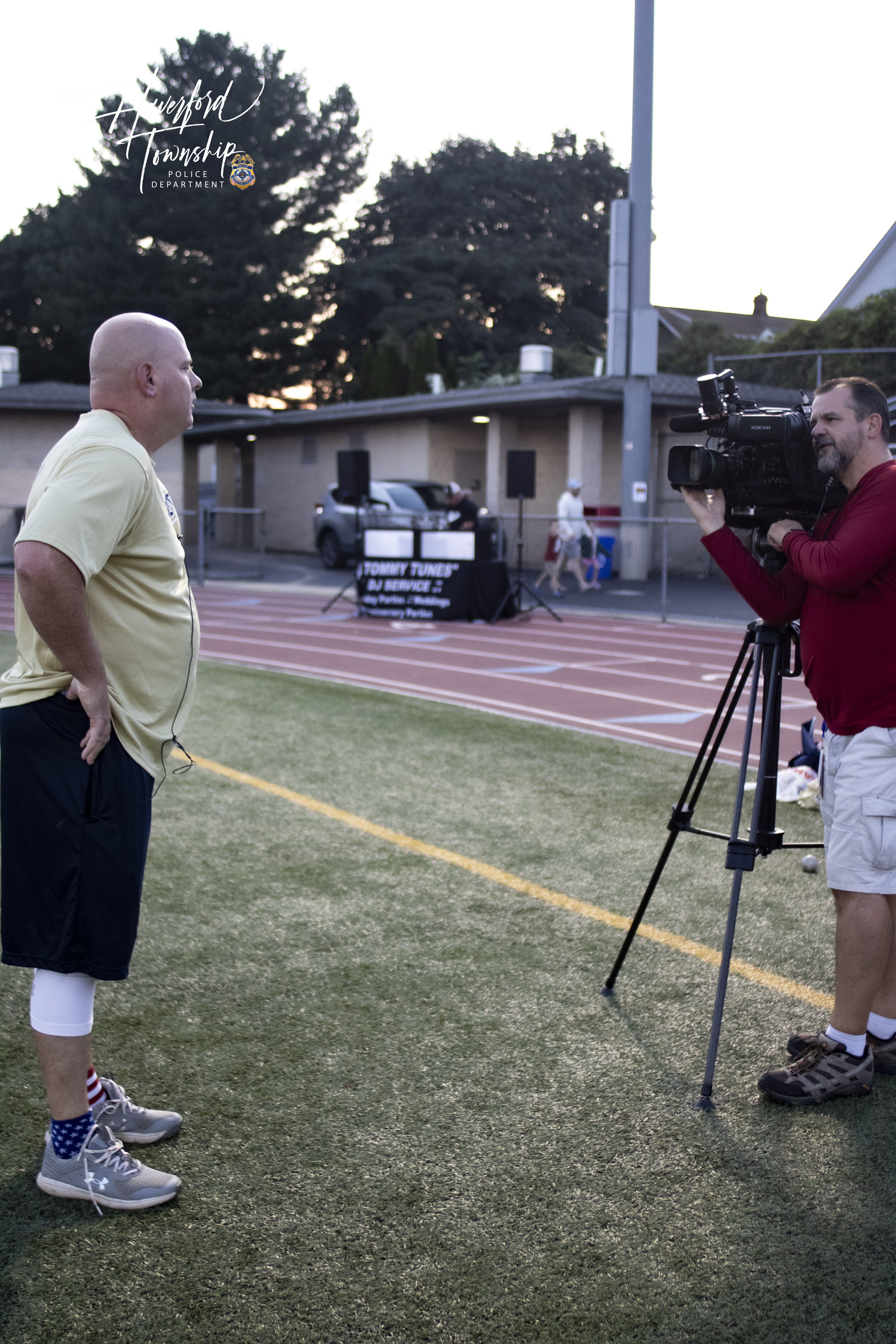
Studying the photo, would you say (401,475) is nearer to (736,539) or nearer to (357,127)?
(736,539)

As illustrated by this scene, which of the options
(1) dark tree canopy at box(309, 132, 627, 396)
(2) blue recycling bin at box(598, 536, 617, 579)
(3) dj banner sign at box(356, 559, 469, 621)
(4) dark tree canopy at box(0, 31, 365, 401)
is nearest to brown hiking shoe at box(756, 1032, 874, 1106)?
(3) dj banner sign at box(356, 559, 469, 621)

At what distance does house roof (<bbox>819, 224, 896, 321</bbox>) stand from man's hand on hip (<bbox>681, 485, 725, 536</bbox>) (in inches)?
556

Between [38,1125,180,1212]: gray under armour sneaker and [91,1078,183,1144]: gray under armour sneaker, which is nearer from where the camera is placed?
[38,1125,180,1212]: gray under armour sneaker

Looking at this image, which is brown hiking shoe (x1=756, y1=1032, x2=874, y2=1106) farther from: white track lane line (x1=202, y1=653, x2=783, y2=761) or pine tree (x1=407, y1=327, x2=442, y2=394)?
pine tree (x1=407, y1=327, x2=442, y2=394)

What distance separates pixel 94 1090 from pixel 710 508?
2.13 m

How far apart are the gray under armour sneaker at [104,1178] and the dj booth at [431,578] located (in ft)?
43.3

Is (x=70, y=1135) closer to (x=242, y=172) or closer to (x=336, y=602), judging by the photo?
(x=336, y=602)

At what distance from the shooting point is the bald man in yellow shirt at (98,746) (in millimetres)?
2486

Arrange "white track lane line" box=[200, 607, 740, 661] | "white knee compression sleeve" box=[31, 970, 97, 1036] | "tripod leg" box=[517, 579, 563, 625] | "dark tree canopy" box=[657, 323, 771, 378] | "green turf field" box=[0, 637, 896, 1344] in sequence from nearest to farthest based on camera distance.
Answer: "green turf field" box=[0, 637, 896, 1344] → "white knee compression sleeve" box=[31, 970, 97, 1036] → "white track lane line" box=[200, 607, 740, 661] → "tripod leg" box=[517, 579, 563, 625] → "dark tree canopy" box=[657, 323, 771, 378]

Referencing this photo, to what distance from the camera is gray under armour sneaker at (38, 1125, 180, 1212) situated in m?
2.63

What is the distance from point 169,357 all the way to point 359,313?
4779 centimetres

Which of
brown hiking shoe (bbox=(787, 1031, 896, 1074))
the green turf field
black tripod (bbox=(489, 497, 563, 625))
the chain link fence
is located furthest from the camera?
the chain link fence

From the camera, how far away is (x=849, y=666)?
307 cm

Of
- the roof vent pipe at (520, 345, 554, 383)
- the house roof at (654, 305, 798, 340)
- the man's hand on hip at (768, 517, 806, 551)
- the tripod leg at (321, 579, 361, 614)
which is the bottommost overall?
the tripod leg at (321, 579, 361, 614)
